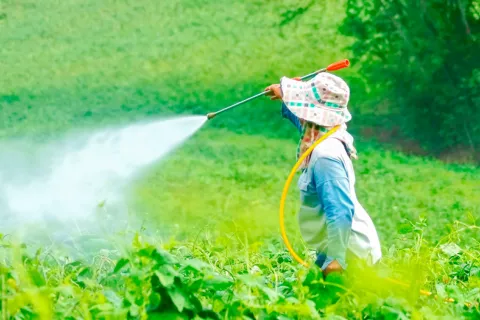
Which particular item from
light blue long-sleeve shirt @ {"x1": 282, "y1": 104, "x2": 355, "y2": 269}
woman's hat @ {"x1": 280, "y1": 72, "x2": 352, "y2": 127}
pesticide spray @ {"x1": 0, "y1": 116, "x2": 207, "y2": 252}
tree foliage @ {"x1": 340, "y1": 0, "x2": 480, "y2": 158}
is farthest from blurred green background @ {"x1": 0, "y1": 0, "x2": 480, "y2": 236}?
light blue long-sleeve shirt @ {"x1": 282, "y1": 104, "x2": 355, "y2": 269}

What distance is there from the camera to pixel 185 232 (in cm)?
784

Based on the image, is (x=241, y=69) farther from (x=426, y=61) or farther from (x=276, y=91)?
(x=276, y=91)

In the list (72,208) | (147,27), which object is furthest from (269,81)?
(72,208)

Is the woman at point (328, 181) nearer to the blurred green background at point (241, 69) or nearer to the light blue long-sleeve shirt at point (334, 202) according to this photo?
the light blue long-sleeve shirt at point (334, 202)

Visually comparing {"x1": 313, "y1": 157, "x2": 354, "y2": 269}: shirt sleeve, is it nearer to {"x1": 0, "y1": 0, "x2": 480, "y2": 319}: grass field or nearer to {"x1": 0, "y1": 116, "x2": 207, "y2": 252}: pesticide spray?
{"x1": 0, "y1": 116, "x2": 207, "y2": 252}: pesticide spray

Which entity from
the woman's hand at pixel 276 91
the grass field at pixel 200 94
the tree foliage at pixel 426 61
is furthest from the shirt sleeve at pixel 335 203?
the tree foliage at pixel 426 61

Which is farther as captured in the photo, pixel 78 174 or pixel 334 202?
pixel 78 174

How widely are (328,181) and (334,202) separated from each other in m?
0.08

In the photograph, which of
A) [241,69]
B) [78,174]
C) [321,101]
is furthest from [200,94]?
[321,101]

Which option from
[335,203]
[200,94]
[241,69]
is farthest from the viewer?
[241,69]

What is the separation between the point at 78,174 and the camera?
7953 mm

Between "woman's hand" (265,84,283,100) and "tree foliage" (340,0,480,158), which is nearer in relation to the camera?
"woman's hand" (265,84,283,100)

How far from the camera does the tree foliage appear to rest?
10008 millimetres

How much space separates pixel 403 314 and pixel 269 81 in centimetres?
852
